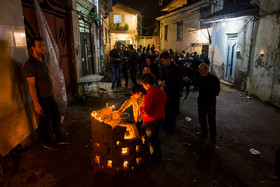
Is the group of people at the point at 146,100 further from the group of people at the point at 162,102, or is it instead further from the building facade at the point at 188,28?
the building facade at the point at 188,28

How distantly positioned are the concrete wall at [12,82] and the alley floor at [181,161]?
0.49m

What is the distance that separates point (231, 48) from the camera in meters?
11.3

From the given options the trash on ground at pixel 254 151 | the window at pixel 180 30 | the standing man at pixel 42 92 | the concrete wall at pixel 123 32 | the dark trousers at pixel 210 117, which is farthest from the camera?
the concrete wall at pixel 123 32

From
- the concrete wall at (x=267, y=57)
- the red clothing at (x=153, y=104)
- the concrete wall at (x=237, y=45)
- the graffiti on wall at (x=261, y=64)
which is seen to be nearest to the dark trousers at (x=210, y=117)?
the red clothing at (x=153, y=104)

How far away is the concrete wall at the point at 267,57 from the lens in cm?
743

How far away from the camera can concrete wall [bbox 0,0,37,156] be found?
3443 mm

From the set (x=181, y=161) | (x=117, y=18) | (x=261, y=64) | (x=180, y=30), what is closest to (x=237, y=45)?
(x=261, y=64)

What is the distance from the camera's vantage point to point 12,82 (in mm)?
3689

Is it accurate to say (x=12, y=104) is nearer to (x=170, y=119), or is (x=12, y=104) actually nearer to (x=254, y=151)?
(x=170, y=119)

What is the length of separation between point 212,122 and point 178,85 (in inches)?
49.9

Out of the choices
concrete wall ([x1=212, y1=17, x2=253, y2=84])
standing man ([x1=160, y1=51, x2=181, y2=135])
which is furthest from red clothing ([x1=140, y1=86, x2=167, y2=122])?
concrete wall ([x1=212, y1=17, x2=253, y2=84])

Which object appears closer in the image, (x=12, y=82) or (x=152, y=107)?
(x=152, y=107)

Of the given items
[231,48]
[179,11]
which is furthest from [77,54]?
[179,11]

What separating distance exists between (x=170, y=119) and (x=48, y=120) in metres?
3.07
